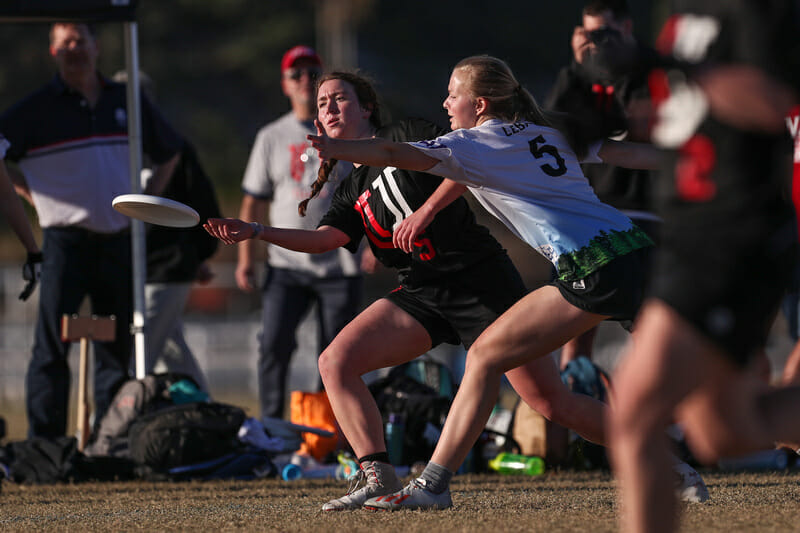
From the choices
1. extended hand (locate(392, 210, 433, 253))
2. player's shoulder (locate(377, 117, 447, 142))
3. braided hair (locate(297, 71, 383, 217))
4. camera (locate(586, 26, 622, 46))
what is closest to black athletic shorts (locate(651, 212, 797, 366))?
extended hand (locate(392, 210, 433, 253))

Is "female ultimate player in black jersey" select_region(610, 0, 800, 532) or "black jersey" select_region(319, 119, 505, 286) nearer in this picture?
"female ultimate player in black jersey" select_region(610, 0, 800, 532)

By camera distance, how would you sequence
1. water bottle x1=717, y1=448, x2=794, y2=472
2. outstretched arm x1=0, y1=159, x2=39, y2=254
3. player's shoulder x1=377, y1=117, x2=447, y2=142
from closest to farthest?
1. player's shoulder x1=377, y1=117, x2=447, y2=142
2. outstretched arm x1=0, y1=159, x2=39, y2=254
3. water bottle x1=717, y1=448, x2=794, y2=472

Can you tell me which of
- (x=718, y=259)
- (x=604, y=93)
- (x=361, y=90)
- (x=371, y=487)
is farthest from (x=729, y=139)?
(x=604, y=93)

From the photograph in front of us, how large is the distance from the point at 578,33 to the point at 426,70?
41.7 meters

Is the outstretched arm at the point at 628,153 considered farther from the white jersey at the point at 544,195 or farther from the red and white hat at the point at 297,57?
the red and white hat at the point at 297,57

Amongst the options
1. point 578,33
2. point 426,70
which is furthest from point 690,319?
point 426,70

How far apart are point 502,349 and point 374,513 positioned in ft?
2.75

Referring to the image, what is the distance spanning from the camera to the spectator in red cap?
7.41 meters

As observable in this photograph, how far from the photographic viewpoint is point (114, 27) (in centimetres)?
3959

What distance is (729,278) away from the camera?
2.87 metres

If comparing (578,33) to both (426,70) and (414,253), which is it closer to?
(414,253)

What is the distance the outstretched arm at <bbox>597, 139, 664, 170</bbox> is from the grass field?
4.51ft

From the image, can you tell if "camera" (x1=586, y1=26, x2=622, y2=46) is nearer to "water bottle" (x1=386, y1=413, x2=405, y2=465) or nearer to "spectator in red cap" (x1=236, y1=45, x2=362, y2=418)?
"spectator in red cap" (x1=236, y1=45, x2=362, y2=418)

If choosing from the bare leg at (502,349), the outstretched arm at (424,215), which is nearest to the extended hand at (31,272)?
the outstretched arm at (424,215)
